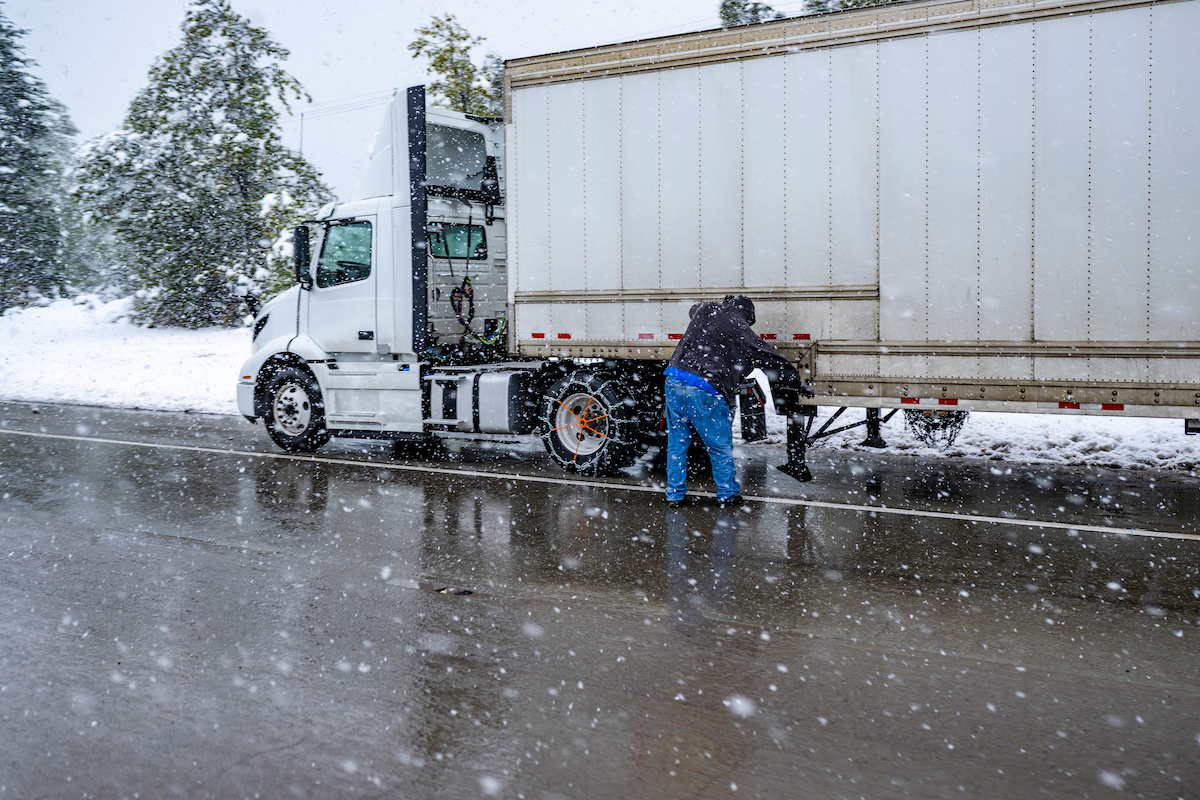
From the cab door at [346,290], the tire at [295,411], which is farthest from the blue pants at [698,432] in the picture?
the tire at [295,411]

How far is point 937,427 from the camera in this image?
35.2 feet

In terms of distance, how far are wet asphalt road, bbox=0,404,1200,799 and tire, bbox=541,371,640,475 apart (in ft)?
3.11

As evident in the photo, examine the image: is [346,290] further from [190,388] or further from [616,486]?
[190,388]

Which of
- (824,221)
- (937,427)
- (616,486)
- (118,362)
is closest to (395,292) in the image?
(616,486)

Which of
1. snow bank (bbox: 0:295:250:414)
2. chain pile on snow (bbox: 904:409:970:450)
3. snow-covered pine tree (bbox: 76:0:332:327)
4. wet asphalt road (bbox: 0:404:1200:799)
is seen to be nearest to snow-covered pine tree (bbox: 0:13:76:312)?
snow bank (bbox: 0:295:250:414)

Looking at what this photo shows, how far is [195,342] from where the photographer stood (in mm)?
25891

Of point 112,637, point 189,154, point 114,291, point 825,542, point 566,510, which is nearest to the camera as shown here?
point 112,637

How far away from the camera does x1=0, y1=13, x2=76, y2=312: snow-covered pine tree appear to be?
118 ft

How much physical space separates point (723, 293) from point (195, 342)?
67.8 feet

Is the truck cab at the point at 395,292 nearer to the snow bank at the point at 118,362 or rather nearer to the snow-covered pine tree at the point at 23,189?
the snow bank at the point at 118,362

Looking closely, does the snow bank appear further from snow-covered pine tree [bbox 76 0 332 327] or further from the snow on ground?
snow-covered pine tree [bbox 76 0 332 327]

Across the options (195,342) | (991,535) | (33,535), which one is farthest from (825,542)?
(195,342)

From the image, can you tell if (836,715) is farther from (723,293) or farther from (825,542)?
(723,293)

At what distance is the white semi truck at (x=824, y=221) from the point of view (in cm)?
728
